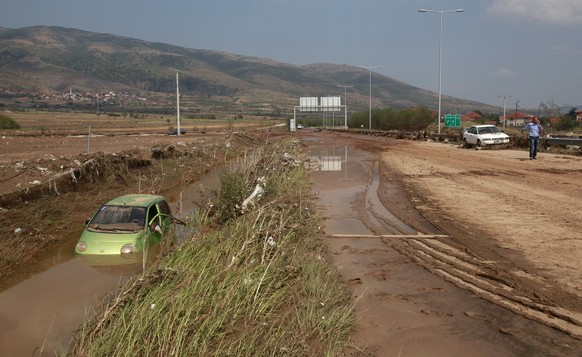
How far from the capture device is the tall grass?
4883 mm

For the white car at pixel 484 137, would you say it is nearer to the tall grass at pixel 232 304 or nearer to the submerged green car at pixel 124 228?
the submerged green car at pixel 124 228

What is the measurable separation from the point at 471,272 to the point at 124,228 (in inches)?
256

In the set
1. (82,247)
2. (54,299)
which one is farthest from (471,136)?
(54,299)

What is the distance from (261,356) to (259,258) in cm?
268

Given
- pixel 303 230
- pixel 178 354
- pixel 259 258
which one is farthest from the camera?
pixel 303 230

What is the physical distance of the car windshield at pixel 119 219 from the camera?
9977 mm

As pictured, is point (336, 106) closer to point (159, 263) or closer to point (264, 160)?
point (264, 160)

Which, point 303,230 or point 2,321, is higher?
point 303,230

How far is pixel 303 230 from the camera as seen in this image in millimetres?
9406

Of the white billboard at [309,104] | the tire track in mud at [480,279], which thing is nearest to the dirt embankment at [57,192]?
the tire track in mud at [480,279]

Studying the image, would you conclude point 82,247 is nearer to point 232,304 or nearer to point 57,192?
point 232,304

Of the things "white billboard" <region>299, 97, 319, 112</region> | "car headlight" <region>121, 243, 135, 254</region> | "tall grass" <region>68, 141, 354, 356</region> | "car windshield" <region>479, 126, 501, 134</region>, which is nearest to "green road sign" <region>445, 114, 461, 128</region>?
"car windshield" <region>479, 126, 501, 134</region>

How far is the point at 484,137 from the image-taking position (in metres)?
31.2

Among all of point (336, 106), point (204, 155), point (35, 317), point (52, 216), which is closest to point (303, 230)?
point (35, 317)
